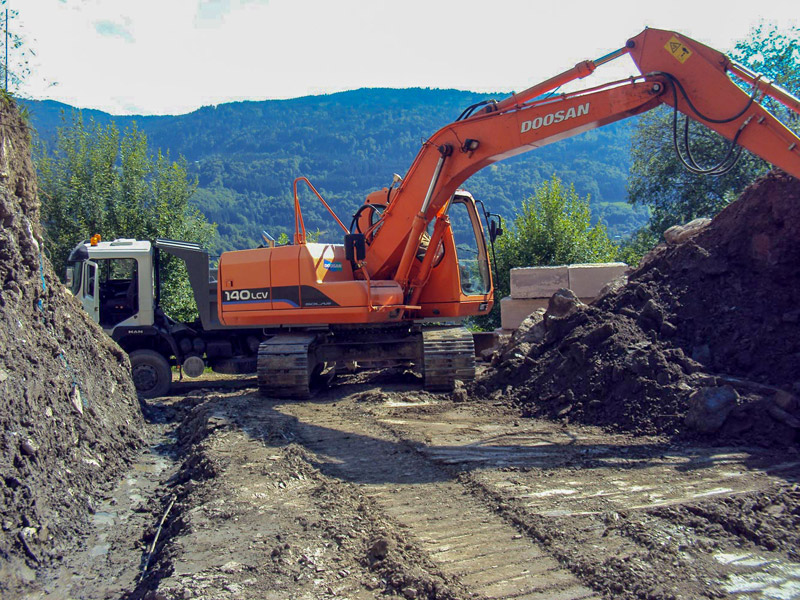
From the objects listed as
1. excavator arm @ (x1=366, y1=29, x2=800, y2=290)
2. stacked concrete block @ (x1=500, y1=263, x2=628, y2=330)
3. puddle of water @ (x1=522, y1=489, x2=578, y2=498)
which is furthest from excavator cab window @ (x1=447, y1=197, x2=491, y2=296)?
puddle of water @ (x1=522, y1=489, x2=578, y2=498)

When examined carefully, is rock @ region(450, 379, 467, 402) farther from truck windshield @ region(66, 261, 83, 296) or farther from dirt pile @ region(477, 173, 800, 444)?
truck windshield @ region(66, 261, 83, 296)

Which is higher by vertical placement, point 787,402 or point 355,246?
point 355,246

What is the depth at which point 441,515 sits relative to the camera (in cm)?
449

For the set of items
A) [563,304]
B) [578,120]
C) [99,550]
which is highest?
[578,120]

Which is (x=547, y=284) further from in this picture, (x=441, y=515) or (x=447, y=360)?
(x=441, y=515)

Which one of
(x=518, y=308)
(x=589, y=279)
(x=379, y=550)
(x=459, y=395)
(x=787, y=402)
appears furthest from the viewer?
(x=518, y=308)

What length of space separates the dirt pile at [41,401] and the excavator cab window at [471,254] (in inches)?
181

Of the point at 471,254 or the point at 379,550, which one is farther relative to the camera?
the point at 471,254

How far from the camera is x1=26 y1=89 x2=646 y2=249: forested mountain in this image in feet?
291

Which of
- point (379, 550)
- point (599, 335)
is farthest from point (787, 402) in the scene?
point (379, 550)

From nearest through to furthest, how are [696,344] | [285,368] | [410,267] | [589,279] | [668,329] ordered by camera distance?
1. [696,344]
2. [668,329]
3. [285,368]
4. [410,267]
5. [589,279]

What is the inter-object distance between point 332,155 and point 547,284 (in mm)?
116513

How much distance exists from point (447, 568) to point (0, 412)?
3.08 metres

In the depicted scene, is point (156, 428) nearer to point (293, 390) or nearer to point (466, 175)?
point (293, 390)
